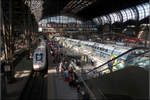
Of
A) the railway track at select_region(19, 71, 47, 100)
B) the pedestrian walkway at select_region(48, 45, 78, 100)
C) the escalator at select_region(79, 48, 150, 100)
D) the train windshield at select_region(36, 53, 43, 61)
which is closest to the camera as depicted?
the escalator at select_region(79, 48, 150, 100)

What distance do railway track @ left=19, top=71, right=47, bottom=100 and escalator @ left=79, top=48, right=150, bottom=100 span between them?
4.20 m

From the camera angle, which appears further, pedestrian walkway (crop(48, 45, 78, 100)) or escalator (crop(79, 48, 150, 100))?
pedestrian walkway (crop(48, 45, 78, 100))

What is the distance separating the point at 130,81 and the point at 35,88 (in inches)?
283

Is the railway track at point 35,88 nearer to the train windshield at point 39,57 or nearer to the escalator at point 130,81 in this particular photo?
the train windshield at point 39,57

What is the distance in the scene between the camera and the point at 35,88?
10602 millimetres

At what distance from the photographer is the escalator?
5.45 meters

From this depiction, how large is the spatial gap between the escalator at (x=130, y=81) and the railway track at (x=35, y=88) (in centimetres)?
420

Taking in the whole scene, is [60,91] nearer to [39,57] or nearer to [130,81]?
[130,81]

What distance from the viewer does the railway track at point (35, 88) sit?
29.8 feet

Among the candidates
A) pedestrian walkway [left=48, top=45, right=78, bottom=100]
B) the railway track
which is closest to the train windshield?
the railway track

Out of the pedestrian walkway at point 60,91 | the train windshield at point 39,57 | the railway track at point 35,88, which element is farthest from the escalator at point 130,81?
the train windshield at point 39,57

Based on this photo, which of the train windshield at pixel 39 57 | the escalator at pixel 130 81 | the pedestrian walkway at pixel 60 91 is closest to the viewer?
the escalator at pixel 130 81

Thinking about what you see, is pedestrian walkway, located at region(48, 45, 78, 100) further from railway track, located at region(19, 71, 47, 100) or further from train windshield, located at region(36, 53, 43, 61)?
train windshield, located at region(36, 53, 43, 61)

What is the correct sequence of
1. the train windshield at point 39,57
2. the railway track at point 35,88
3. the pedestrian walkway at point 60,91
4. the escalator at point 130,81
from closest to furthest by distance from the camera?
the escalator at point 130,81, the pedestrian walkway at point 60,91, the railway track at point 35,88, the train windshield at point 39,57
